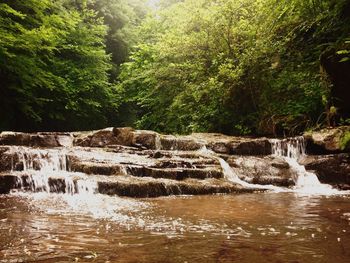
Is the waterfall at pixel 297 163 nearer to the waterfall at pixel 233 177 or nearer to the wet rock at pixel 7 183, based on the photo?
the waterfall at pixel 233 177

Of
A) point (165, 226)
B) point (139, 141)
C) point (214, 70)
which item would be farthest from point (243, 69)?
point (165, 226)

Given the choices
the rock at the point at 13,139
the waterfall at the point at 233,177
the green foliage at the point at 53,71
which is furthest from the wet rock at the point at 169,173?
the green foliage at the point at 53,71

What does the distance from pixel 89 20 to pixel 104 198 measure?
17.7 m

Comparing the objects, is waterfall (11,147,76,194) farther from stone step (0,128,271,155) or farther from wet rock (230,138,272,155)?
wet rock (230,138,272,155)

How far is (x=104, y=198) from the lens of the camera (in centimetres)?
725

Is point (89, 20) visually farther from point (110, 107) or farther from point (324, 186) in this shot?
point (324, 186)

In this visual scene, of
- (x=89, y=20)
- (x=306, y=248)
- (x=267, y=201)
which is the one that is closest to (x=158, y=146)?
(x=267, y=201)

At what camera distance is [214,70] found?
1636 centimetres

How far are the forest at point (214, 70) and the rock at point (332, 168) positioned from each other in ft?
7.29

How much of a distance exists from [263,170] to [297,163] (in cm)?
151

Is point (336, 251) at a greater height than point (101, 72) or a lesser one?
lesser

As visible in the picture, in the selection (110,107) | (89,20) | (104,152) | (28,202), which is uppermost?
(89,20)

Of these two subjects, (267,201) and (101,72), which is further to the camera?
(101,72)

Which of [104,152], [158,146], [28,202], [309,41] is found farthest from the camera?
[309,41]
